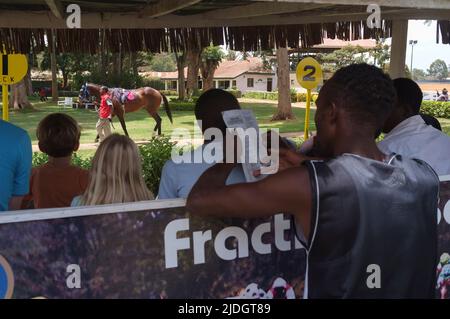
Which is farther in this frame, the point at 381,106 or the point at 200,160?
the point at 200,160

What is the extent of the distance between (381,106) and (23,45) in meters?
4.49

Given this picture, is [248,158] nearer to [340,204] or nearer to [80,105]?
[340,204]

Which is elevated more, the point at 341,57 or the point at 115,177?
the point at 341,57

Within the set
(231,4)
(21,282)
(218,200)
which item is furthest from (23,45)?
(218,200)

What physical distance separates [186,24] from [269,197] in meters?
3.96

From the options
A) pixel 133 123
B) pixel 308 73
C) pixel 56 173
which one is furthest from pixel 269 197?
pixel 133 123

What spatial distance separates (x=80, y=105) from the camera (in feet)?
92.5

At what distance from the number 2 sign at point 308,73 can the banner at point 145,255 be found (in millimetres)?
6327

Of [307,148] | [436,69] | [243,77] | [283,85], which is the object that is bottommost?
[307,148]

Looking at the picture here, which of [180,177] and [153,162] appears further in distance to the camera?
[153,162]

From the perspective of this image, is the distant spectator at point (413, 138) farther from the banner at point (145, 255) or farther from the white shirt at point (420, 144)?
the banner at point (145, 255)

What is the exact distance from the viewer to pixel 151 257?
6.63 feet

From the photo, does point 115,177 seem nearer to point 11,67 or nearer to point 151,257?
point 151,257
